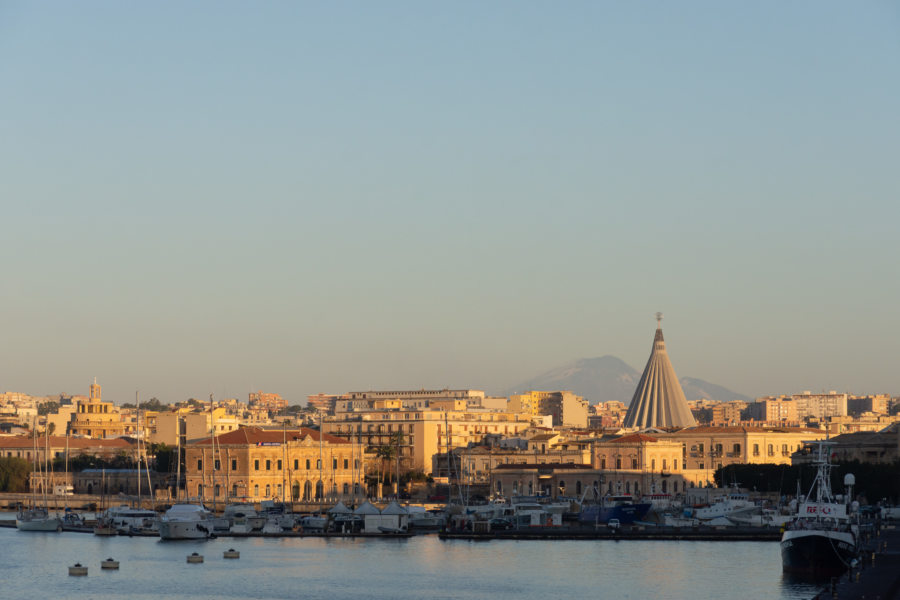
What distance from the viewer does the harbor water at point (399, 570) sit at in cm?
5062

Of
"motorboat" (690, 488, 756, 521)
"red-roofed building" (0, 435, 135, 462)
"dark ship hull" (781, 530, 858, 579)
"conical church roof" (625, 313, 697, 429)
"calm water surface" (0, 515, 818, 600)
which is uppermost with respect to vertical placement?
"conical church roof" (625, 313, 697, 429)

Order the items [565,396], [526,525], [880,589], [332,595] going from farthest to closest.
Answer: [565,396] → [526,525] → [332,595] → [880,589]

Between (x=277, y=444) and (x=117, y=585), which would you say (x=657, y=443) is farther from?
(x=117, y=585)

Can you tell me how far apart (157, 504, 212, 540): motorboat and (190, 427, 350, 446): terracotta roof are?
2294 centimetres

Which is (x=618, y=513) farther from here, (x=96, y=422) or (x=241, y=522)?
Result: (x=96, y=422)

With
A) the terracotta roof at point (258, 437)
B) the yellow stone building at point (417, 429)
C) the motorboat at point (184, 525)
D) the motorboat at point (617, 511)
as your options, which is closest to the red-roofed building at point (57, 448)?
the yellow stone building at point (417, 429)

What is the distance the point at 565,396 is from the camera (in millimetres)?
168125

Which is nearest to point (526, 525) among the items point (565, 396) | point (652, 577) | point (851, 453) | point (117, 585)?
point (652, 577)

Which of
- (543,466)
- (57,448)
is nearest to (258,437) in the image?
(543,466)

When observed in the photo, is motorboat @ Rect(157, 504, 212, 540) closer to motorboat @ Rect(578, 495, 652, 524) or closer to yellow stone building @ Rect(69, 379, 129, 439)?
motorboat @ Rect(578, 495, 652, 524)

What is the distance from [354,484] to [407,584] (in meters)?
49.1

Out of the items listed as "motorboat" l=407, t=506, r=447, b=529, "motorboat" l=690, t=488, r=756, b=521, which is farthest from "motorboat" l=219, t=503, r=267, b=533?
"motorboat" l=690, t=488, r=756, b=521

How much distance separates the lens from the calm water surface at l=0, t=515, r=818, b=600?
50.7 meters

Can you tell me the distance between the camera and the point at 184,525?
2857 inches
